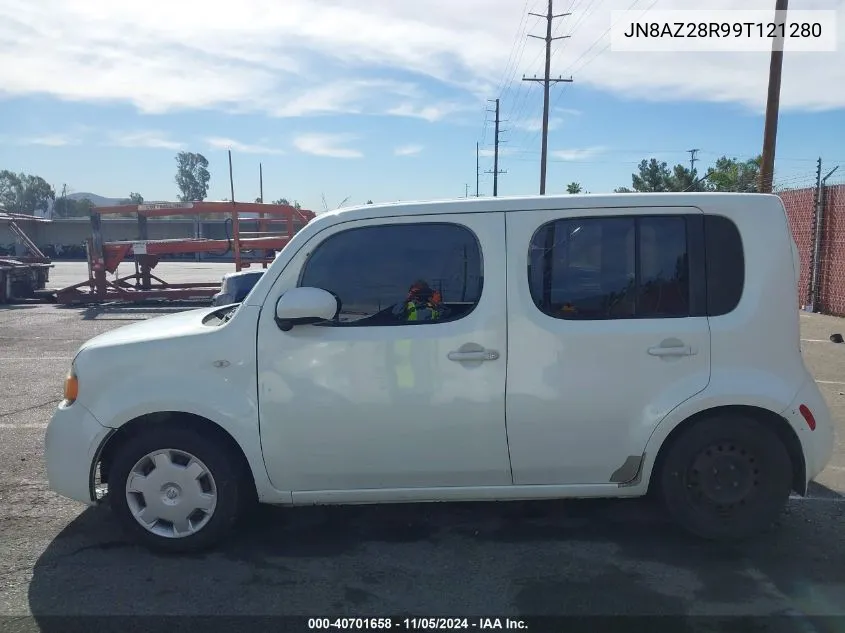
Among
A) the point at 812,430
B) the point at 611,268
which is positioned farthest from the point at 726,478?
the point at 611,268

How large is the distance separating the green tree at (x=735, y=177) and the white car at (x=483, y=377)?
980 centimetres

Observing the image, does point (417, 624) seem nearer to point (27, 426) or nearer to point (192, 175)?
point (27, 426)

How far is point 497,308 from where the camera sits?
3861 millimetres

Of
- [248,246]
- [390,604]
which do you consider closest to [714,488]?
[390,604]

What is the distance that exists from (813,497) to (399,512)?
276 centimetres

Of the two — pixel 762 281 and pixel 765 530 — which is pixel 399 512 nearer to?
pixel 765 530

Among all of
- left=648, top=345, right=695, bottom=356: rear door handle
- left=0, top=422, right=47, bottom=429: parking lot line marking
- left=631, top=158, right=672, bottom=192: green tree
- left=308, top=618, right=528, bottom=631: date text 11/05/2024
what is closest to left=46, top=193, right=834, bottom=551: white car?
left=648, top=345, right=695, bottom=356: rear door handle

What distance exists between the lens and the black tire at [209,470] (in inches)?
154

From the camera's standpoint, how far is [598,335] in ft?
12.7

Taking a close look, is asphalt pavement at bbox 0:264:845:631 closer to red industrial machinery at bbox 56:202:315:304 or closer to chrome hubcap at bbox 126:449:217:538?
chrome hubcap at bbox 126:449:217:538

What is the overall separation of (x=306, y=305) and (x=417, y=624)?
1642 millimetres

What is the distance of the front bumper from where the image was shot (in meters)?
3.93

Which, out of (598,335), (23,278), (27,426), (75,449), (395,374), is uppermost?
(598,335)

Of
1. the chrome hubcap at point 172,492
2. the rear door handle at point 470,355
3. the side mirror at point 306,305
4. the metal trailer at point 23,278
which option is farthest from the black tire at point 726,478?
the metal trailer at point 23,278
